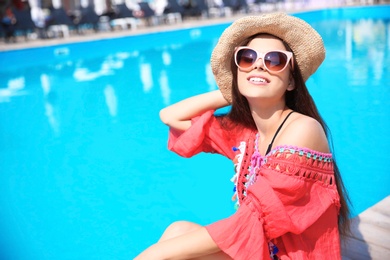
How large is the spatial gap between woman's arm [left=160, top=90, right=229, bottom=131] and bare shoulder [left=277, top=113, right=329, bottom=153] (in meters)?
0.41

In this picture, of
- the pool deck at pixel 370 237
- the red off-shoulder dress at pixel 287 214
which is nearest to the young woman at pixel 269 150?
the red off-shoulder dress at pixel 287 214

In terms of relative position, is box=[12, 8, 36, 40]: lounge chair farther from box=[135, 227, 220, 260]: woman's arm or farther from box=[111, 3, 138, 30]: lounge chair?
box=[135, 227, 220, 260]: woman's arm

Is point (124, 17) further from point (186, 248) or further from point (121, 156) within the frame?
point (186, 248)

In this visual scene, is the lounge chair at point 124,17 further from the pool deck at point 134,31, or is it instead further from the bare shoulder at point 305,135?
the bare shoulder at point 305,135

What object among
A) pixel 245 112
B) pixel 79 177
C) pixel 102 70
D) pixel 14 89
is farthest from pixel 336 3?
pixel 245 112

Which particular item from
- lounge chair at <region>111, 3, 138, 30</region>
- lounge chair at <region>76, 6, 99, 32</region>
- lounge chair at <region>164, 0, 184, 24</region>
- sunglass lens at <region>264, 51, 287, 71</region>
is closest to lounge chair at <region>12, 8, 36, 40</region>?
lounge chair at <region>76, 6, 99, 32</region>

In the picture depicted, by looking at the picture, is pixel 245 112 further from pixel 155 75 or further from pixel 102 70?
pixel 102 70

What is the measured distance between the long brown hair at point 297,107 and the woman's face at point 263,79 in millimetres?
38

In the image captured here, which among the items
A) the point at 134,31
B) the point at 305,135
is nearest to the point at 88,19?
the point at 134,31

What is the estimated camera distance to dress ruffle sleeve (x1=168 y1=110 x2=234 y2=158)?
1624 millimetres

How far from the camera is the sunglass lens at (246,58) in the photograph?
1371 millimetres

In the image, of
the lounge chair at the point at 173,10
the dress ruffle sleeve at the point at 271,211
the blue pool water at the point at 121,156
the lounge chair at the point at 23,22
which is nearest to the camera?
the dress ruffle sleeve at the point at 271,211

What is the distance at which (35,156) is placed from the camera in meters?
4.80

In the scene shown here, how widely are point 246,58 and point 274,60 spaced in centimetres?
9
